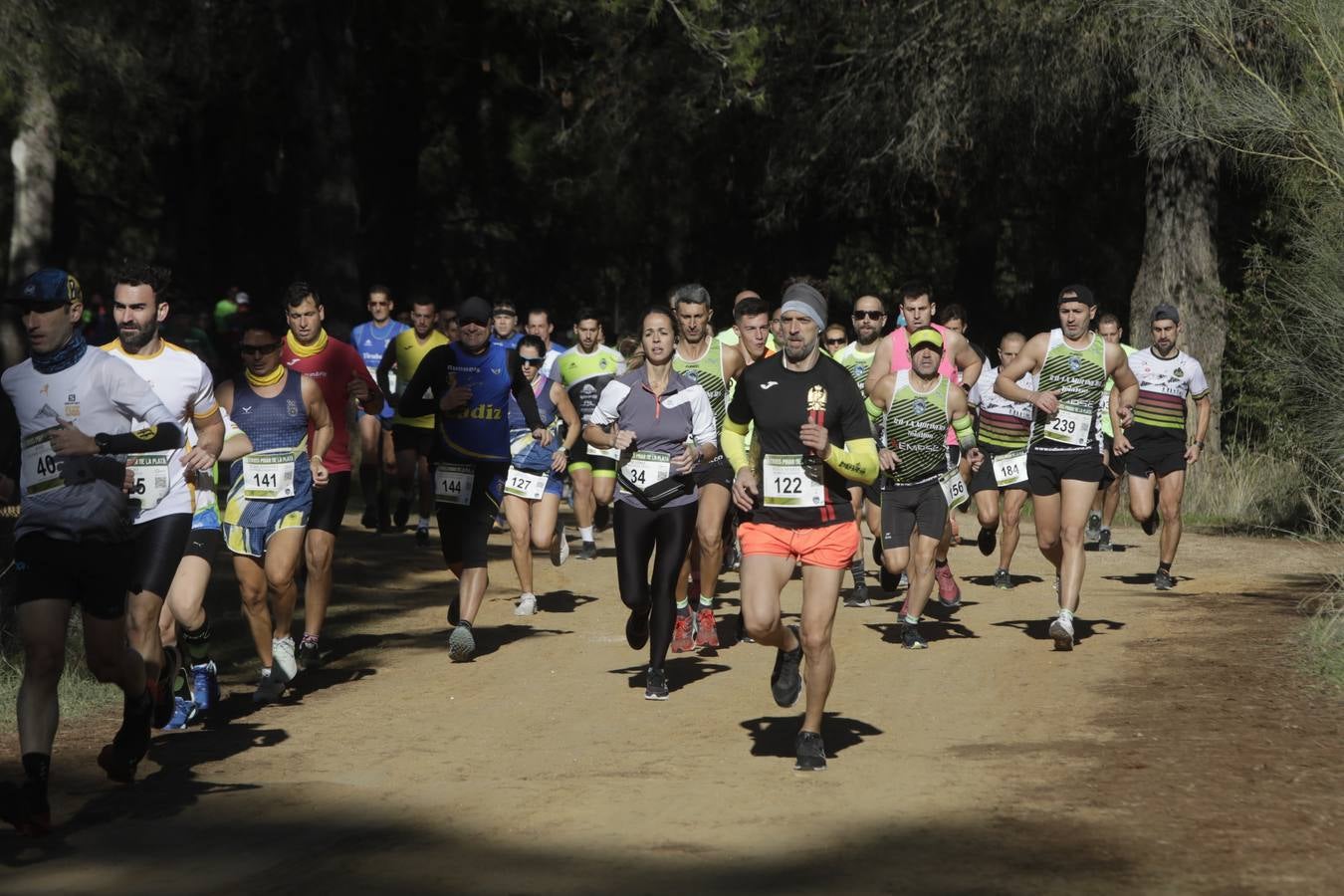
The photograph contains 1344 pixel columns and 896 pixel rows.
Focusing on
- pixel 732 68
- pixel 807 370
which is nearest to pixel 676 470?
pixel 807 370

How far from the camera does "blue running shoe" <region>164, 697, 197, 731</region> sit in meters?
9.83

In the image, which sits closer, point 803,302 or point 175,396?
point 175,396

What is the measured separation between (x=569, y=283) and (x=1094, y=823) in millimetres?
33229

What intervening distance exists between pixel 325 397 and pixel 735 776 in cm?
415

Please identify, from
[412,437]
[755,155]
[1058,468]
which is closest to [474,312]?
[1058,468]

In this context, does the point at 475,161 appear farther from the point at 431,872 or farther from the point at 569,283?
the point at 431,872

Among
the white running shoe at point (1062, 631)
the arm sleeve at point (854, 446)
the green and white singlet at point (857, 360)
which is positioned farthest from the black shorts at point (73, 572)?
the green and white singlet at point (857, 360)

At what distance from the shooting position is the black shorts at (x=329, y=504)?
11.3 meters

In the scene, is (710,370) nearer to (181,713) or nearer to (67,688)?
(181,713)

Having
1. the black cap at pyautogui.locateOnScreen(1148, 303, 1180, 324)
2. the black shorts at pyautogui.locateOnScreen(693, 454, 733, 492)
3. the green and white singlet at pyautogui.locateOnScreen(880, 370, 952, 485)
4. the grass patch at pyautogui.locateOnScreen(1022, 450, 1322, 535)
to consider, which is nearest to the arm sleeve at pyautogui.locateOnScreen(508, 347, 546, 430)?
the black shorts at pyautogui.locateOnScreen(693, 454, 733, 492)

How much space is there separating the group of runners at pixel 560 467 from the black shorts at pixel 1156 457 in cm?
2

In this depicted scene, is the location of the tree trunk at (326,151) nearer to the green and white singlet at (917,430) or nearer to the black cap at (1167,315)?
the black cap at (1167,315)

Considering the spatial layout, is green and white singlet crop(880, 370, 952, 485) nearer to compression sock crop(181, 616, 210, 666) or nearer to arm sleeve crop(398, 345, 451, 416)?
arm sleeve crop(398, 345, 451, 416)

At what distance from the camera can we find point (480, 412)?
1193 centimetres
